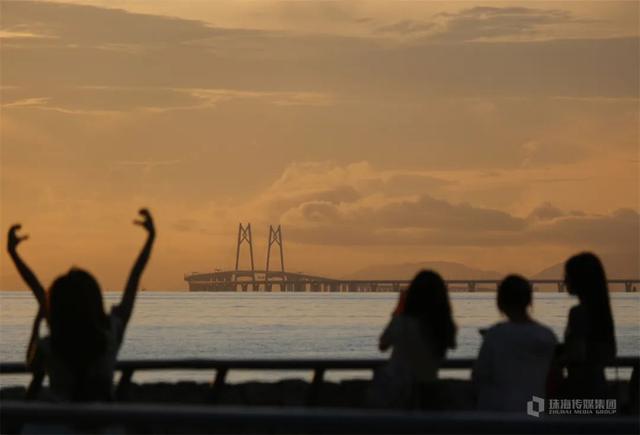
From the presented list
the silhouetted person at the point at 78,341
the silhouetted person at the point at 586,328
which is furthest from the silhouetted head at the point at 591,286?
the silhouetted person at the point at 78,341

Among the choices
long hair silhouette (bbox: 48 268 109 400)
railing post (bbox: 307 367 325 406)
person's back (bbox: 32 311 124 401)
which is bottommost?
railing post (bbox: 307 367 325 406)

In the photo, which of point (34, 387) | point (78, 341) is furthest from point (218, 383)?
point (78, 341)

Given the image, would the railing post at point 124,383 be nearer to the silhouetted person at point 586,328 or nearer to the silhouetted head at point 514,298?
the silhouetted head at point 514,298

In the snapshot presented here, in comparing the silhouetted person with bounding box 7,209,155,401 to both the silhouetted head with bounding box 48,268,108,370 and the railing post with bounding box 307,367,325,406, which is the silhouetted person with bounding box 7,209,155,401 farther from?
the railing post with bounding box 307,367,325,406

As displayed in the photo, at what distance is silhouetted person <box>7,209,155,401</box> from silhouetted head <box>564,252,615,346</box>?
2498mm

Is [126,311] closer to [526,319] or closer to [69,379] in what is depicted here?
[69,379]

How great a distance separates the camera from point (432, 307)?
6.23 metres

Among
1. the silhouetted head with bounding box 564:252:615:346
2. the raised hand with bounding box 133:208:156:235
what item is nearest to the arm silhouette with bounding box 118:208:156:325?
the raised hand with bounding box 133:208:156:235

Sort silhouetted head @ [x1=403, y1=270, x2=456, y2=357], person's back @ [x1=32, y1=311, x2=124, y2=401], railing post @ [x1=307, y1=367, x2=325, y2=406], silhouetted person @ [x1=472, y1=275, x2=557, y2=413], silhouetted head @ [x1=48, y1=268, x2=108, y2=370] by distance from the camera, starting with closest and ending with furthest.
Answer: silhouetted head @ [x1=48, y1=268, x2=108, y2=370]
person's back @ [x1=32, y1=311, x2=124, y2=401]
silhouetted head @ [x1=403, y1=270, x2=456, y2=357]
silhouetted person @ [x1=472, y1=275, x2=557, y2=413]
railing post @ [x1=307, y1=367, x2=325, y2=406]

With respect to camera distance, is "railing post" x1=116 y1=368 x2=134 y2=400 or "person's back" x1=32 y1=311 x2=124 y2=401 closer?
"person's back" x1=32 y1=311 x2=124 y2=401

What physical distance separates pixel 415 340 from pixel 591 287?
3.90 ft

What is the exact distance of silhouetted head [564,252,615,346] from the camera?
6.81 m

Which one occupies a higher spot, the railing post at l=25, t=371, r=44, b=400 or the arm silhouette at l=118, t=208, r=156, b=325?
the arm silhouette at l=118, t=208, r=156, b=325

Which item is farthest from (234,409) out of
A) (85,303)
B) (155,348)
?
(155,348)
